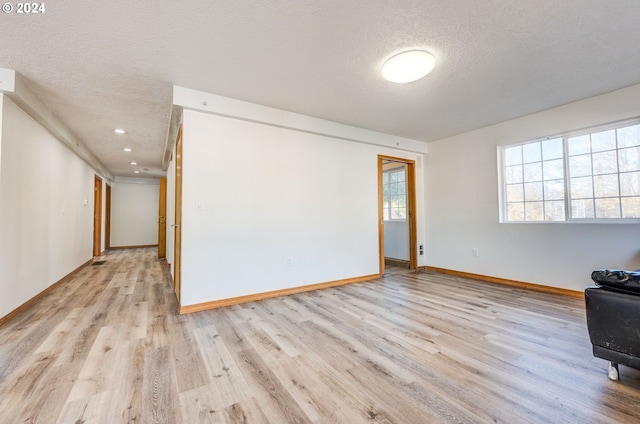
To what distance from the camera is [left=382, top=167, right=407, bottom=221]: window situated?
A: 555cm

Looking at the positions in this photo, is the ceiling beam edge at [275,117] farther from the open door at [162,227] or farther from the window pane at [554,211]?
the open door at [162,227]

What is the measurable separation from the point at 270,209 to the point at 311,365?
206 centimetres

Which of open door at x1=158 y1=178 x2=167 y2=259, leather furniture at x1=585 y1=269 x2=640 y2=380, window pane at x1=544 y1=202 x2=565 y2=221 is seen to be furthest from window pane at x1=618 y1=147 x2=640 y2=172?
open door at x1=158 y1=178 x2=167 y2=259

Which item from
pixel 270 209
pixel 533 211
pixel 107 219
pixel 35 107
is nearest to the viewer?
pixel 35 107

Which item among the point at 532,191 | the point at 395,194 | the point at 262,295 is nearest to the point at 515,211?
the point at 532,191

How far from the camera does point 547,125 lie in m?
3.54

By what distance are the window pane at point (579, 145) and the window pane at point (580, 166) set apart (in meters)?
0.06

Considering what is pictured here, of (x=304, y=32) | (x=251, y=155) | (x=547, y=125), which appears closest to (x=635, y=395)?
(x=304, y=32)

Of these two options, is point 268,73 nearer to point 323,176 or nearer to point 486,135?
point 323,176

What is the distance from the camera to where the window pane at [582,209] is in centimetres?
327

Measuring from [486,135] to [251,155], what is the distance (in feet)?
12.0

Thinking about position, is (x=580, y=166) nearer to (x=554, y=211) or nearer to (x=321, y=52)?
(x=554, y=211)

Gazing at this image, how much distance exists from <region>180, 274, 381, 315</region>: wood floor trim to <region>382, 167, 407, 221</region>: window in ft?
→ 6.16

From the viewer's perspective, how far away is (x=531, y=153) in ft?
12.5
